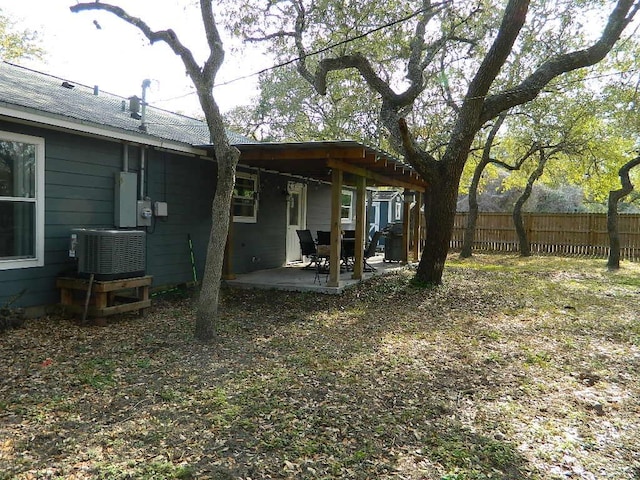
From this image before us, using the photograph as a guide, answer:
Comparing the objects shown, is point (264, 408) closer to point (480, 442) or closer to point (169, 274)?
point (480, 442)

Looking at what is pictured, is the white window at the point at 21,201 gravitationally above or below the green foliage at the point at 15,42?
below

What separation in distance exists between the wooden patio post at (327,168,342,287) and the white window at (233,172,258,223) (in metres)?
2.22

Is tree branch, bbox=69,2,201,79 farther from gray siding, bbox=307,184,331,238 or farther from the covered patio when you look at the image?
gray siding, bbox=307,184,331,238

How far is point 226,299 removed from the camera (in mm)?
7215

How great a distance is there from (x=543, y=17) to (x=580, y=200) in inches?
800

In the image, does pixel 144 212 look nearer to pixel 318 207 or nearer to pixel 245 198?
pixel 245 198

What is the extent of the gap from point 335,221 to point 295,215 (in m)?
4.11

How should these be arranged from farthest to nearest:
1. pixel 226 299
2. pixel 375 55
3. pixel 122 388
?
pixel 375 55 < pixel 226 299 < pixel 122 388

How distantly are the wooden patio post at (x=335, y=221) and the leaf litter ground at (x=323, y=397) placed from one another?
1.17m

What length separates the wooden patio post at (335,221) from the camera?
718 cm

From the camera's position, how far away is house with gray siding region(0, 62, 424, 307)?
5.12m

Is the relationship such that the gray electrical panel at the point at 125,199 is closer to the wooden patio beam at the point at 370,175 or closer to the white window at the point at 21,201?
the white window at the point at 21,201

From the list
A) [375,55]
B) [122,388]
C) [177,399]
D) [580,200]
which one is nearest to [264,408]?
[177,399]

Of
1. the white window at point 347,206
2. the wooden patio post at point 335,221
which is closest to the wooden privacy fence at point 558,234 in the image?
the white window at point 347,206
